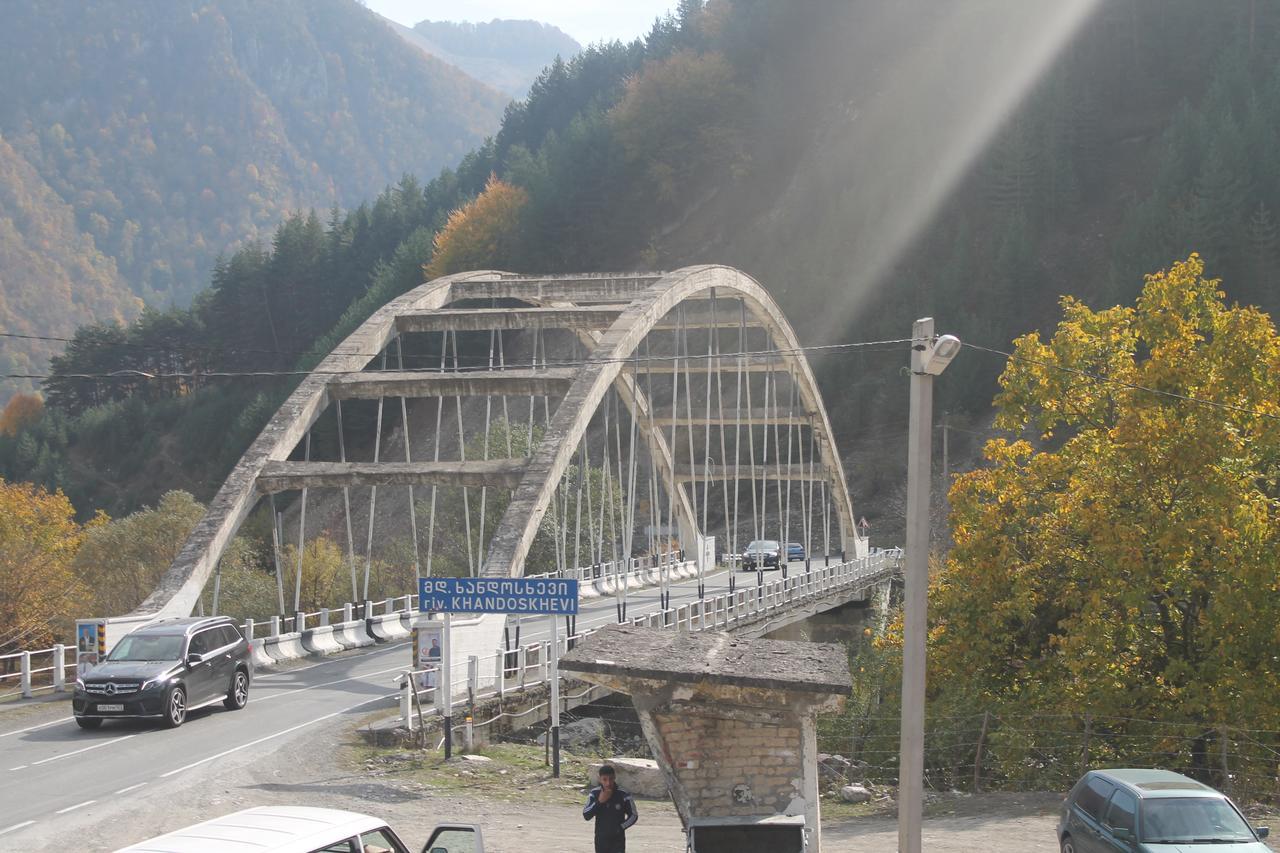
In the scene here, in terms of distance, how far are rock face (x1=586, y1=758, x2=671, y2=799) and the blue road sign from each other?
2.29 meters

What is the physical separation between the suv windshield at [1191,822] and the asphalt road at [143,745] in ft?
30.4

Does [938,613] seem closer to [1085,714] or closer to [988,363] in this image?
[1085,714]

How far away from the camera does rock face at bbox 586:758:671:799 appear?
15.8m

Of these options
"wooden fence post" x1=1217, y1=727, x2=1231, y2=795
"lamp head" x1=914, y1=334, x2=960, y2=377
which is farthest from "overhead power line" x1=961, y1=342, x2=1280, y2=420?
"lamp head" x1=914, y1=334, x2=960, y2=377

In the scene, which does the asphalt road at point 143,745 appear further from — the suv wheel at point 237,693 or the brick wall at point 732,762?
the brick wall at point 732,762

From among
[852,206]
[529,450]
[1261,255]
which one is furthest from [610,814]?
[852,206]

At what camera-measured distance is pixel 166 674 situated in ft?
58.2

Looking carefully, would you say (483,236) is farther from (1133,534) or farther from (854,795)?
(854,795)

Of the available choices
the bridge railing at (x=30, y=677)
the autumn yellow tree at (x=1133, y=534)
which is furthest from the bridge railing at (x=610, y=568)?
the autumn yellow tree at (x=1133, y=534)

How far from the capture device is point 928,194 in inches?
3273

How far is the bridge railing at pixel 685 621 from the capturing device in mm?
19000

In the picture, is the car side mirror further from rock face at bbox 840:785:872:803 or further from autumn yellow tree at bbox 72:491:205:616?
autumn yellow tree at bbox 72:491:205:616

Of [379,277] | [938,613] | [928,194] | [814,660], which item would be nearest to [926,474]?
[814,660]

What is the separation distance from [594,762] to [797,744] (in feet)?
28.2
